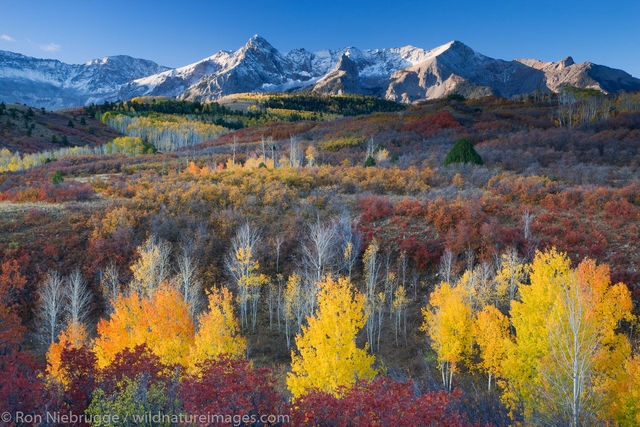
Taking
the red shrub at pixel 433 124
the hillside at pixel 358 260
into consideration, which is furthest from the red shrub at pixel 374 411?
the red shrub at pixel 433 124

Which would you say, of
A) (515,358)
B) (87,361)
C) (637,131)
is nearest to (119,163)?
(87,361)

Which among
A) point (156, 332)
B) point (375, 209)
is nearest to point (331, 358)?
point (156, 332)

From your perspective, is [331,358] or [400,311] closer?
[331,358]

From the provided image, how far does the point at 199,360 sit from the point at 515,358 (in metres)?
16.1

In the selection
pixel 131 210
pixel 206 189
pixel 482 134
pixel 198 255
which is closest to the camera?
pixel 198 255

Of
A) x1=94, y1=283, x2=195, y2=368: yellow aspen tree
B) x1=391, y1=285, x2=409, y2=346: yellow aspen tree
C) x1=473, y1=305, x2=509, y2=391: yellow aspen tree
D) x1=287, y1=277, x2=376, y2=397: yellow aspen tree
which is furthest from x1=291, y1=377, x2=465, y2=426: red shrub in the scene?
x1=391, y1=285, x2=409, y2=346: yellow aspen tree

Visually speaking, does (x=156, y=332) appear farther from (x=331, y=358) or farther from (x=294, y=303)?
(x=294, y=303)

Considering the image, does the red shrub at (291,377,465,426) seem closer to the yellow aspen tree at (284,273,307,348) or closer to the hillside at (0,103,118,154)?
the yellow aspen tree at (284,273,307,348)

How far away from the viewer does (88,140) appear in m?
117

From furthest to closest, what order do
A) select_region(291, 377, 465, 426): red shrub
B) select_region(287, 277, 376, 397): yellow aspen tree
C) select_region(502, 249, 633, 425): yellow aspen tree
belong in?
select_region(287, 277, 376, 397): yellow aspen tree < select_region(502, 249, 633, 425): yellow aspen tree < select_region(291, 377, 465, 426): red shrub

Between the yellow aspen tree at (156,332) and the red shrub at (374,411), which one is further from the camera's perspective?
the yellow aspen tree at (156,332)

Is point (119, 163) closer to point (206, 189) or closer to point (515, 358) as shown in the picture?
point (206, 189)

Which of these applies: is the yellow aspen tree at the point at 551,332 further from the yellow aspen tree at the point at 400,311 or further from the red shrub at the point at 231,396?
the red shrub at the point at 231,396

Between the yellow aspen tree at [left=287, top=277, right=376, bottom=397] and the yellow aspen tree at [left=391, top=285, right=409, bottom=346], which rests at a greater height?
the yellow aspen tree at [left=287, top=277, right=376, bottom=397]
